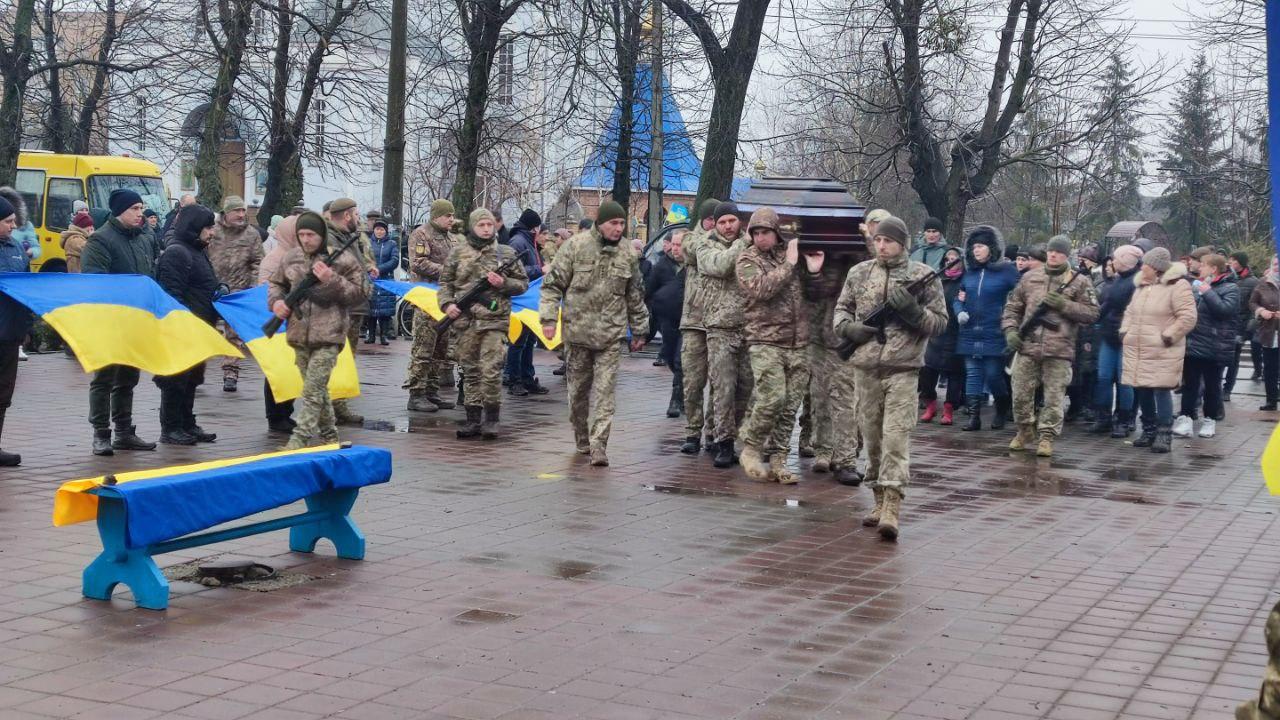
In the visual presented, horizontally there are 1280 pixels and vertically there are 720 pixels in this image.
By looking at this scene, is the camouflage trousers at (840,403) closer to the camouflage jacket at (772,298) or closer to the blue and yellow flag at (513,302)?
the camouflage jacket at (772,298)

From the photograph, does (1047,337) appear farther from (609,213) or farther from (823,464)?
(609,213)

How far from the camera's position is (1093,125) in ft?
89.0

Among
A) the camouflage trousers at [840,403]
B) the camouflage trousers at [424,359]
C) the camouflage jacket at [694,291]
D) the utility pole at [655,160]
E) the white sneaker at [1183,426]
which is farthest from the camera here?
the utility pole at [655,160]

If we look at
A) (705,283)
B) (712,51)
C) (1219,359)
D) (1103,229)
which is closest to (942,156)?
(712,51)

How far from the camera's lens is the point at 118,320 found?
10.9 meters

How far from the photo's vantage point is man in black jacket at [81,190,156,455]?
1102 centimetres

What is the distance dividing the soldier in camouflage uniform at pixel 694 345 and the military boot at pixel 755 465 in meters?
1.23

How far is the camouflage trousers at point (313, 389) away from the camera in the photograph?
1098cm

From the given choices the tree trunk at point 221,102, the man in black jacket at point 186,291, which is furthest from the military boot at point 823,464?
the tree trunk at point 221,102

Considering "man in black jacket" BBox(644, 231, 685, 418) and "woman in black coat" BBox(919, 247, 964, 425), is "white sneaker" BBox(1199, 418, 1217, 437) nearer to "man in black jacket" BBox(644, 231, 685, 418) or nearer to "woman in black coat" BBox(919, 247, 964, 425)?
"woman in black coat" BBox(919, 247, 964, 425)

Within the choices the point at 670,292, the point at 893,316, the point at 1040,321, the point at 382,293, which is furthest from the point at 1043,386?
the point at 382,293

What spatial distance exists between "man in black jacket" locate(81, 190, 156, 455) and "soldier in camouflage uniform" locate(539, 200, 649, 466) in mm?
3085

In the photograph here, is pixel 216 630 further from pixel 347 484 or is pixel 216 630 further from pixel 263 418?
pixel 263 418

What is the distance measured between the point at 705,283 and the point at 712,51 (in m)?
9.36
